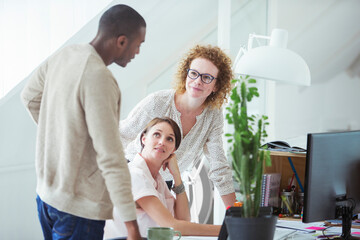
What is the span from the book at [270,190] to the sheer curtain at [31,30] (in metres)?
1.33

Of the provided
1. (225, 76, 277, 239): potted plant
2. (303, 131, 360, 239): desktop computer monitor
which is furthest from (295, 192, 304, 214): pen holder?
(225, 76, 277, 239): potted plant

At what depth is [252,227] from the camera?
109cm

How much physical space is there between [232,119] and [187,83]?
1083 millimetres

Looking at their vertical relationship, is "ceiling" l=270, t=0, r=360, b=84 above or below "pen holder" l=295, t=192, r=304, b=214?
above

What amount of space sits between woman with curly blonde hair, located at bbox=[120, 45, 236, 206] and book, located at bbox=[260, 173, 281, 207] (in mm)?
163

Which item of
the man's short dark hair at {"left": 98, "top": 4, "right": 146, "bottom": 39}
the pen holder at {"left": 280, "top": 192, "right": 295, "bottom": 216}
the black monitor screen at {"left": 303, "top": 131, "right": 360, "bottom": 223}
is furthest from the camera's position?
the pen holder at {"left": 280, "top": 192, "right": 295, "bottom": 216}

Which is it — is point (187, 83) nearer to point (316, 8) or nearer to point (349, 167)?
point (349, 167)

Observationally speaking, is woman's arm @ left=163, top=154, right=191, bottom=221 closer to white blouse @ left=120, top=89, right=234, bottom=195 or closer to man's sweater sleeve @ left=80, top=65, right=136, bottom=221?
white blouse @ left=120, top=89, right=234, bottom=195

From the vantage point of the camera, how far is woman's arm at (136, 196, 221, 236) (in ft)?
5.40

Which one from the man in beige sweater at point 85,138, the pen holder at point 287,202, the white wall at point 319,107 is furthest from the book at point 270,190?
the white wall at point 319,107

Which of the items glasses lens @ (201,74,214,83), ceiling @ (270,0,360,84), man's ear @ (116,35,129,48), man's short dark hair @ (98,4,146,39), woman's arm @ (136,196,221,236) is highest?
ceiling @ (270,0,360,84)

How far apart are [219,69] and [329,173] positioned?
92cm

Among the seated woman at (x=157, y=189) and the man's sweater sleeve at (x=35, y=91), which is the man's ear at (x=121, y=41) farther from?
the seated woman at (x=157, y=189)

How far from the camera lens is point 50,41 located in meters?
2.35
